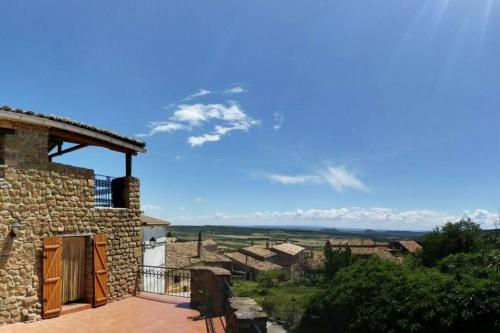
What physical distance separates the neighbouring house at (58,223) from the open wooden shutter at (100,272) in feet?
0.09

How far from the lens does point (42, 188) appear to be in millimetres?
8945

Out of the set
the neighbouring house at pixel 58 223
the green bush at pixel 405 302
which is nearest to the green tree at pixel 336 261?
the green bush at pixel 405 302

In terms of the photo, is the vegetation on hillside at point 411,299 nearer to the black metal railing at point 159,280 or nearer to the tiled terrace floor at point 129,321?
the tiled terrace floor at point 129,321

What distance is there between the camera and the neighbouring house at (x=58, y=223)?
8.23 metres

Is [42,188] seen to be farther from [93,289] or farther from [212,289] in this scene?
[212,289]

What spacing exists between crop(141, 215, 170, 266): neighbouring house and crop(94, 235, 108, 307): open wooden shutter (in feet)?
30.7

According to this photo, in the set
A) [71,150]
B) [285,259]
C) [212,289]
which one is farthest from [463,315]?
[285,259]

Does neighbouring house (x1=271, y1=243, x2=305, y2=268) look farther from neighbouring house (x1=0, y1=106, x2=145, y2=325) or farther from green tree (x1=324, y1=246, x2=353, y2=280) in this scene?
neighbouring house (x1=0, y1=106, x2=145, y2=325)

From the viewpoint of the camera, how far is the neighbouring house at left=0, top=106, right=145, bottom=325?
8227 mm

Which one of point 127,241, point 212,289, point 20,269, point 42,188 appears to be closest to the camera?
point 20,269

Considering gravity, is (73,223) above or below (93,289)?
above

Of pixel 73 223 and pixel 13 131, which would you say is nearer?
pixel 13 131

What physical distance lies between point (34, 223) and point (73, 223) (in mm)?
1134

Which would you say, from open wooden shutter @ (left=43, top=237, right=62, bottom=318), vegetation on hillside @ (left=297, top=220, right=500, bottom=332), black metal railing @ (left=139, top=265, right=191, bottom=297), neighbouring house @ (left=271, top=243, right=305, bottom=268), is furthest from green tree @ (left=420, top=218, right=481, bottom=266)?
neighbouring house @ (left=271, top=243, right=305, bottom=268)
